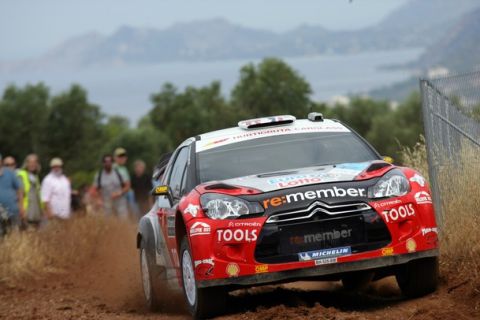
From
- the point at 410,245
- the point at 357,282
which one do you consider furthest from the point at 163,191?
the point at 410,245

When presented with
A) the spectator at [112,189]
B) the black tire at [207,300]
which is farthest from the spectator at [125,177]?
the black tire at [207,300]

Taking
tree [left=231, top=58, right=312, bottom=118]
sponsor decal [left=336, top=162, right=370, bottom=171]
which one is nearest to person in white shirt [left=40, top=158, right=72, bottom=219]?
sponsor decal [left=336, top=162, right=370, bottom=171]

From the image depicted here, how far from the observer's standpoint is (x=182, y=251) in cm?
877

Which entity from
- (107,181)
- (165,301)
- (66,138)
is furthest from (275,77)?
(165,301)

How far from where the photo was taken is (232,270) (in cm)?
816

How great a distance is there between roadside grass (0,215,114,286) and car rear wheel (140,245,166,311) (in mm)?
4562

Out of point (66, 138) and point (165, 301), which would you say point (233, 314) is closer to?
point (165, 301)

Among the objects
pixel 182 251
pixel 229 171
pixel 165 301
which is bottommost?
pixel 165 301

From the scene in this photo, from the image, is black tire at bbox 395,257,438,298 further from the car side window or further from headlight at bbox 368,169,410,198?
the car side window

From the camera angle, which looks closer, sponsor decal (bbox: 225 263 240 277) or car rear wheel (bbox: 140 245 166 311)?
sponsor decal (bbox: 225 263 240 277)

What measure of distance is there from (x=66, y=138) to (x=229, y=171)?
301 ft

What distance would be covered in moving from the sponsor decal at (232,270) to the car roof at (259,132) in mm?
1721

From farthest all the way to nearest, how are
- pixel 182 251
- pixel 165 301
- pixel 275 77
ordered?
pixel 275 77
pixel 165 301
pixel 182 251

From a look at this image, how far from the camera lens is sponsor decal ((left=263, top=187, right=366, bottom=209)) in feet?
26.7
